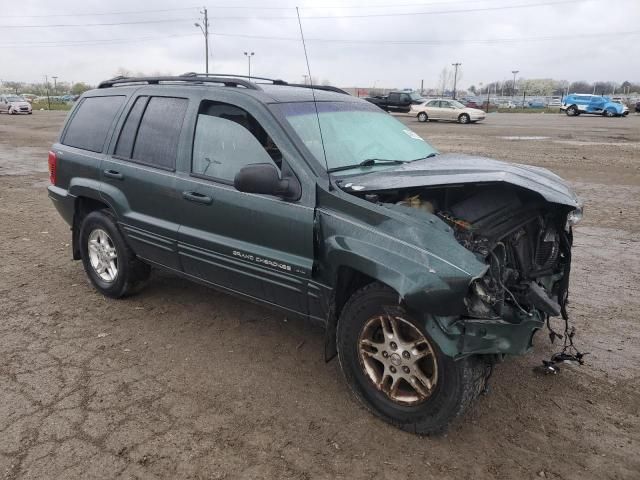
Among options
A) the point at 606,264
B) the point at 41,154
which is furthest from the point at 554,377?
the point at 41,154

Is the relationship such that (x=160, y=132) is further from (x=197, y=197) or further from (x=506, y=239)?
(x=506, y=239)

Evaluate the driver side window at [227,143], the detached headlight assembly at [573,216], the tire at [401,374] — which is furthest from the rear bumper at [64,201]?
the detached headlight assembly at [573,216]

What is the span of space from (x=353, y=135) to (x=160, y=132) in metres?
1.52

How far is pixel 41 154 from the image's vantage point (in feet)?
51.6

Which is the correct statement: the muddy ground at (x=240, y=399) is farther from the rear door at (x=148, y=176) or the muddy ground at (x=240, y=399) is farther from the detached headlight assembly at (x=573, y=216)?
the detached headlight assembly at (x=573, y=216)

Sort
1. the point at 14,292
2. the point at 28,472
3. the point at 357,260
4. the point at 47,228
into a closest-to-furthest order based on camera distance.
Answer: the point at 28,472 < the point at 357,260 < the point at 14,292 < the point at 47,228

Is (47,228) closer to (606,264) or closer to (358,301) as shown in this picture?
(358,301)

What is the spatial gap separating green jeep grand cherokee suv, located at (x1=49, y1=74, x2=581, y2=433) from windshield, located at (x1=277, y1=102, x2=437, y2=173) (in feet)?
0.05

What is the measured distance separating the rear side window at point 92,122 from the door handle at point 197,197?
4.31 feet

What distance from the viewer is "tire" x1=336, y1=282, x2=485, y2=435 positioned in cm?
287

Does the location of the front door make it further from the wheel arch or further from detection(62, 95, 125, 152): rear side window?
the wheel arch

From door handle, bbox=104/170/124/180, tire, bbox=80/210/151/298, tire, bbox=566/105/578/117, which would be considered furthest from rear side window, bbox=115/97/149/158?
tire, bbox=566/105/578/117

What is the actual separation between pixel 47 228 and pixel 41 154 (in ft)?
31.9

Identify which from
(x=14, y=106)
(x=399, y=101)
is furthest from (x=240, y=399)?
(x=14, y=106)
